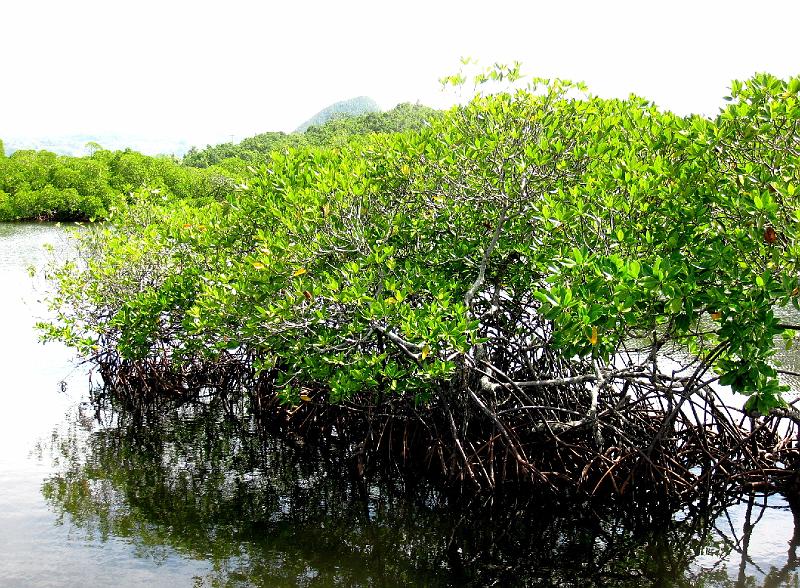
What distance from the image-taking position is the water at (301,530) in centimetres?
668

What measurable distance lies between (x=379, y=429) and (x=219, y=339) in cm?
220

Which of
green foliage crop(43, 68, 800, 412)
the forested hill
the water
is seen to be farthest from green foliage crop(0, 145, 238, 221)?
green foliage crop(43, 68, 800, 412)

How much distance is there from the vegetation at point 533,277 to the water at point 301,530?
456mm

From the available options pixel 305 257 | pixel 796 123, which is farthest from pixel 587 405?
pixel 796 123

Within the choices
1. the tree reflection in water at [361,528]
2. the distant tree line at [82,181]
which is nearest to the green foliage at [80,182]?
the distant tree line at [82,181]

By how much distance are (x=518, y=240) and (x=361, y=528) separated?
10.5 feet

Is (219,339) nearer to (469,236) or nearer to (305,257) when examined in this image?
(305,257)

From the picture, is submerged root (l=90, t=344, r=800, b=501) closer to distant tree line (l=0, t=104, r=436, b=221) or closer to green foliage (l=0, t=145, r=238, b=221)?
distant tree line (l=0, t=104, r=436, b=221)

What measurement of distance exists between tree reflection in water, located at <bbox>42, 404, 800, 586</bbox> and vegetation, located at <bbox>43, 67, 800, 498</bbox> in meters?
0.41

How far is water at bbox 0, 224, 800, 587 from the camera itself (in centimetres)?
668

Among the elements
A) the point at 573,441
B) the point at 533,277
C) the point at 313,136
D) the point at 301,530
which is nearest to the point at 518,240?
the point at 533,277

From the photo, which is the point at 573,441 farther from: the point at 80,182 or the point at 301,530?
the point at 80,182

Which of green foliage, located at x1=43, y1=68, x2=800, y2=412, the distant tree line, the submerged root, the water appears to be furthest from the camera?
the distant tree line

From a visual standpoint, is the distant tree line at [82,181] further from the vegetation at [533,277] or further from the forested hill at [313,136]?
the vegetation at [533,277]
